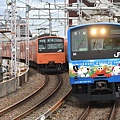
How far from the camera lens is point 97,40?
9352mm

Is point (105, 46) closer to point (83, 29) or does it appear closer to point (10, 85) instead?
point (83, 29)

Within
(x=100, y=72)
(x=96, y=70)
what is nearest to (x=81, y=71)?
(x=96, y=70)

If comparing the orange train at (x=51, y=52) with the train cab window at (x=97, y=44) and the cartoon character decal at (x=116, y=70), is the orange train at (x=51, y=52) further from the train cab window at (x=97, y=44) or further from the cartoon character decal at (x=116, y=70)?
the cartoon character decal at (x=116, y=70)

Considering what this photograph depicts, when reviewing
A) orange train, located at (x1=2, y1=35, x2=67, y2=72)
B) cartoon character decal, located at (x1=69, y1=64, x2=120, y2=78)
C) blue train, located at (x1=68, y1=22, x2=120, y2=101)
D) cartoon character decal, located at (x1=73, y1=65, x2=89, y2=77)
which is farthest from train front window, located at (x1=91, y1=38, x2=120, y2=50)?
orange train, located at (x1=2, y1=35, x2=67, y2=72)

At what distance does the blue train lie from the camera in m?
9.13

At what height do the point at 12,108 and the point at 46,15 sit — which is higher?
the point at 46,15

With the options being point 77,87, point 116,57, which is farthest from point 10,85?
point 116,57

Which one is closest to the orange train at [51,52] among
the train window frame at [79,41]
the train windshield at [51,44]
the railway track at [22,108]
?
the train windshield at [51,44]

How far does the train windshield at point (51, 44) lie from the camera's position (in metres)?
20.3

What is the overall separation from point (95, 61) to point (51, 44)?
37.5 feet

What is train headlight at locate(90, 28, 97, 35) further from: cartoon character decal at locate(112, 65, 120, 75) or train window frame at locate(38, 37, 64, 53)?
train window frame at locate(38, 37, 64, 53)

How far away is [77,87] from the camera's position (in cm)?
946

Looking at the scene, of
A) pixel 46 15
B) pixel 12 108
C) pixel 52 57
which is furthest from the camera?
pixel 46 15

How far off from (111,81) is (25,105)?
9.50 feet
